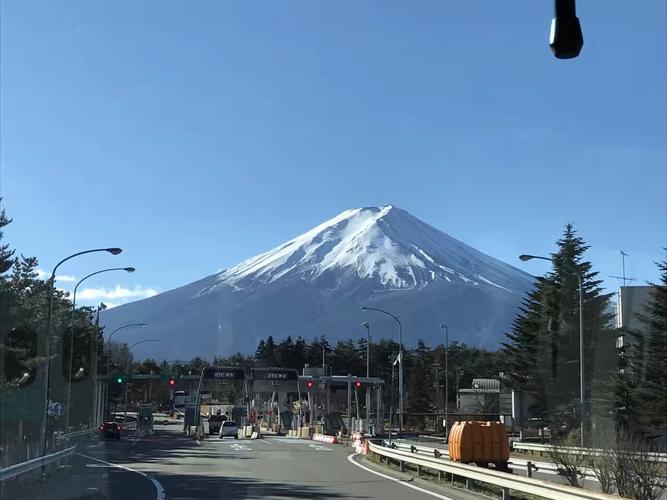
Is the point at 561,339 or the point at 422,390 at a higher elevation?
the point at 561,339

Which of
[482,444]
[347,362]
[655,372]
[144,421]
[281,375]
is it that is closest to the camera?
[482,444]

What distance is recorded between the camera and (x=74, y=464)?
29766mm

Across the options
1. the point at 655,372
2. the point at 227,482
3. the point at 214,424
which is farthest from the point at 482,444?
the point at 214,424

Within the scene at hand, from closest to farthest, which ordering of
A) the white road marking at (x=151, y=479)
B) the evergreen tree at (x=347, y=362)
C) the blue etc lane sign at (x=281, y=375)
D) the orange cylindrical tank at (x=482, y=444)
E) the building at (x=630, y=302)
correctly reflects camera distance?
the white road marking at (x=151, y=479), the orange cylindrical tank at (x=482, y=444), the building at (x=630, y=302), the blue etc lane sign at (x=281, y=375), the evergreen tree at (x=347, y=362)

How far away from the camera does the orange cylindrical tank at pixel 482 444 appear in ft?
71.5

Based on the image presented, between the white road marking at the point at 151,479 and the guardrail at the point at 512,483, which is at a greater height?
the guardrail at the point at 512,483

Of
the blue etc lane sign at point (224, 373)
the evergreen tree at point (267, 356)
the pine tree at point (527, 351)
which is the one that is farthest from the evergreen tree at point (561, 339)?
the evergreen tree at point (267, 356)

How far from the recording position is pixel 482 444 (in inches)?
859

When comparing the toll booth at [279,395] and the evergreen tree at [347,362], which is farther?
the evergreen tree at [347,362]

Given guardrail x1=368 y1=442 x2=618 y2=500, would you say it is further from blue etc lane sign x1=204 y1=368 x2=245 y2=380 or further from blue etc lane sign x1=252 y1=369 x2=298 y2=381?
blue etc lane sign x1=252 y1=369 x2=298 y2=381

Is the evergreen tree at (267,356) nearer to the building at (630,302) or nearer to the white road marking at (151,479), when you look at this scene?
the building at (630,302)

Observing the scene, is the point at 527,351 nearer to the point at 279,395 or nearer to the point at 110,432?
the point at 279,395

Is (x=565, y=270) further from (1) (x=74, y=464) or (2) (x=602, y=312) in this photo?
(1) (x=74, y=464)

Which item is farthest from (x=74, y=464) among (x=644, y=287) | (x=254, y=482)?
(x=644, y=287)
